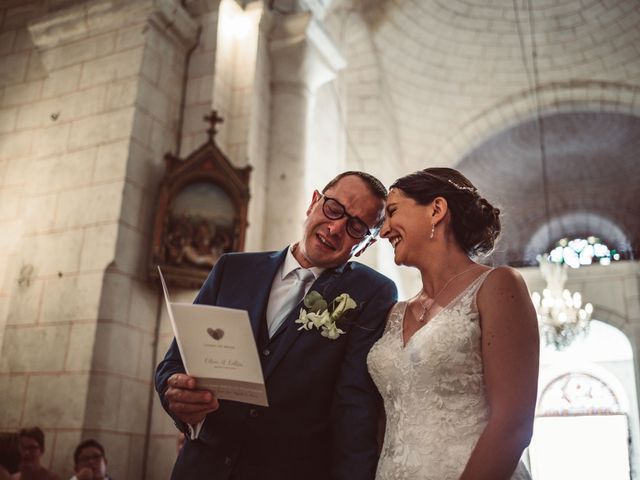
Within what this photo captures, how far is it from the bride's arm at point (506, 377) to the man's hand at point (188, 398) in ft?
2.47

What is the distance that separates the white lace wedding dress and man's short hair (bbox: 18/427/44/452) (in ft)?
10.4

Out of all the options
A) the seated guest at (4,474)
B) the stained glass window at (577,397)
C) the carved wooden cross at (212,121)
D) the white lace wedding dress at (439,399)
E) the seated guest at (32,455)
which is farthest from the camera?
the stained glass window at (577,397)

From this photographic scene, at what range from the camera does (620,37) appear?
1038 cm

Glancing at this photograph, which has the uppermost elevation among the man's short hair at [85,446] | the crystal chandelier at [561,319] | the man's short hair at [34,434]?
the crystal chandelier at [561,319]

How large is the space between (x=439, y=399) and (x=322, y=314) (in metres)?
0.48

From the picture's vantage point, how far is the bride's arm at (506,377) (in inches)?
66.7

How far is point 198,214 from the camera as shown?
5.17 metres

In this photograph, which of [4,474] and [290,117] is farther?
[290,117]

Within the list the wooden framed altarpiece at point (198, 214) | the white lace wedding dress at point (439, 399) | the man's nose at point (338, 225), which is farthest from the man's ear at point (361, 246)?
the wooden framed altarpiece at point (198, 214)

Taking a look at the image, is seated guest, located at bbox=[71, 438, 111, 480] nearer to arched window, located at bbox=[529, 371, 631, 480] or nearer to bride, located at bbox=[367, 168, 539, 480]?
bride, located at bbox=[367, 168, 539, 480]

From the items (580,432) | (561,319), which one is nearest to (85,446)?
(561,319)

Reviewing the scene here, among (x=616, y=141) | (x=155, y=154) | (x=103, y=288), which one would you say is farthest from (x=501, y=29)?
(x=103, y=288)

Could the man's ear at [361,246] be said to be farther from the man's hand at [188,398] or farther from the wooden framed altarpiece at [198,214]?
the wooden framed altarpiece at [198,214]

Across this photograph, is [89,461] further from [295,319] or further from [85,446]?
[295,319]
